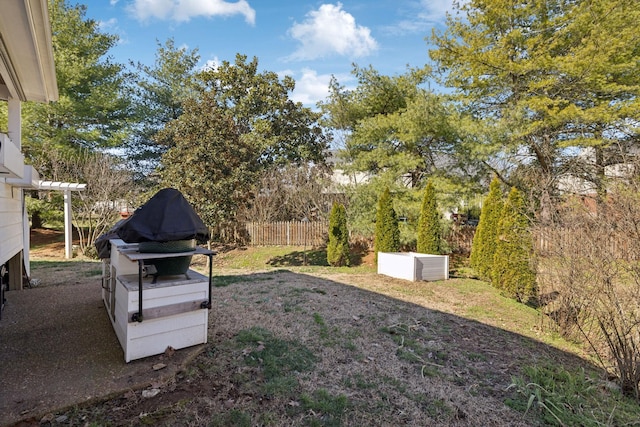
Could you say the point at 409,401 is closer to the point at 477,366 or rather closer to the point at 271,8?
the point at 477,366

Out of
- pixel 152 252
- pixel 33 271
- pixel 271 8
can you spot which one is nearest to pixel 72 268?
pixel 33 271

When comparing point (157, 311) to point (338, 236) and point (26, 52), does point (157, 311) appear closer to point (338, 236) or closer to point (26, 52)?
point (26, 52)

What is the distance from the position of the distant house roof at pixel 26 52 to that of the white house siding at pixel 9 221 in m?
1.45

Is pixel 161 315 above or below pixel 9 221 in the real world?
below

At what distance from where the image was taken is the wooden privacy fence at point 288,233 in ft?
43.6

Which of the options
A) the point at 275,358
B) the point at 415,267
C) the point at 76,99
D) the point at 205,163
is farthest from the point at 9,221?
the point at 76,99

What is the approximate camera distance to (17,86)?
15.2 ft

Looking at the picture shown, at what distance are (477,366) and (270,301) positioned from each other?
120 inches

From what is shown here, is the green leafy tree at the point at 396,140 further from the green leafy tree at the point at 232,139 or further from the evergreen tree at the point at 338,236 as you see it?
the green leafy tree at the point at 232,139

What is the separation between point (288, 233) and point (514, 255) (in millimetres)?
8562

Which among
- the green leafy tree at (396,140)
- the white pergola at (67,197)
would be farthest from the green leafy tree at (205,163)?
the green leafy tree at (396,140)

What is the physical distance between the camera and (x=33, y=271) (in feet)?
25.4

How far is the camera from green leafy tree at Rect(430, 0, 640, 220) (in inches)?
377

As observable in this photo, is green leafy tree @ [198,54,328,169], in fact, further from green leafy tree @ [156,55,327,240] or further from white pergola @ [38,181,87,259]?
white pergola @ [38,181,87,259]
